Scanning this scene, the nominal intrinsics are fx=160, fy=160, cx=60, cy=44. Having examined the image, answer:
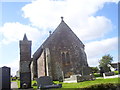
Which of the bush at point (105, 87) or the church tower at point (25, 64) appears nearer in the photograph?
the bush at point (105, 87)

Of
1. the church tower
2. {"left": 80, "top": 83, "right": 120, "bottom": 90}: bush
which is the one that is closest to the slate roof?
the church tower

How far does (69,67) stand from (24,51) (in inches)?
318

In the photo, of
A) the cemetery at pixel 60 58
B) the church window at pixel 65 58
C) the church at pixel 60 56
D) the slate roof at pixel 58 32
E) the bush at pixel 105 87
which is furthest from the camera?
the slate roof at pixel 58 32

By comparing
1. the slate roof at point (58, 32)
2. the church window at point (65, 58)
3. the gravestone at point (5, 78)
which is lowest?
the gravestone at point (5, 78)

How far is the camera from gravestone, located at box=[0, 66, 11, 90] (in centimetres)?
1598

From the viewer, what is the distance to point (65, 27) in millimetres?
26938

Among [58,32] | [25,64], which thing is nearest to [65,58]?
[58,32]

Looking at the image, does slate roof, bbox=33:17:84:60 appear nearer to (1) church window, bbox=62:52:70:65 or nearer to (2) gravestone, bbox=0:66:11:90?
(1) church window, bbox=62:52:70:65

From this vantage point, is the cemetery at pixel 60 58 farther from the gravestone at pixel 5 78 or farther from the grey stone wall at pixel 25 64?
the gravestone at pixel 5 78

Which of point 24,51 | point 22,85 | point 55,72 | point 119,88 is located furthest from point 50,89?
point 55,72

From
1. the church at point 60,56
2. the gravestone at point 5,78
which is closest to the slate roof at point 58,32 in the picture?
the church at point 60,56

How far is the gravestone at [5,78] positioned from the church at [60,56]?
6407 mm

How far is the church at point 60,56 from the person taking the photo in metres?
23.9

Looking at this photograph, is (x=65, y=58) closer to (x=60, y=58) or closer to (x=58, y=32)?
(x=60, y=58)
